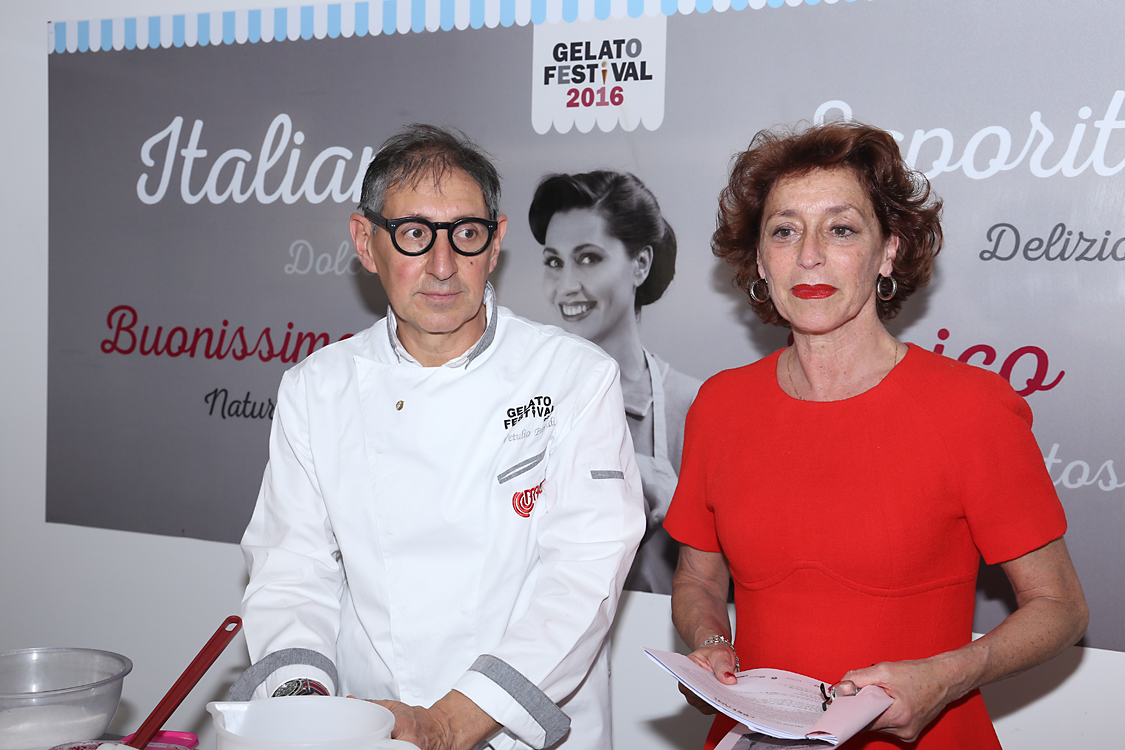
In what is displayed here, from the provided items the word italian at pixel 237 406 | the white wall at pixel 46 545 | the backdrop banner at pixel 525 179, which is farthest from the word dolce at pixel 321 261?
the white wall at pixel 46 545

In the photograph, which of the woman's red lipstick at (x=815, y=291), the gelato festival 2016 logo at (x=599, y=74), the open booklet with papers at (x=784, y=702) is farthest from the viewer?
the gelato festival 2016 logo at (x=599, y=74)

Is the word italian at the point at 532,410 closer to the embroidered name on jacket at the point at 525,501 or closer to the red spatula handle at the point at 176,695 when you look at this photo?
the embroidered name on jacket at the point at 525,501

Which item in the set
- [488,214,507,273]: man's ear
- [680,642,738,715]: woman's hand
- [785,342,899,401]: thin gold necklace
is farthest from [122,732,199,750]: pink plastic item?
[785,342,899,401]: thin gold necklace

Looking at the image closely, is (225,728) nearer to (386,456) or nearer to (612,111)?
(386,456)

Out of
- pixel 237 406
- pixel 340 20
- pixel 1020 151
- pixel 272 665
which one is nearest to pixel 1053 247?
pixel 1020 151

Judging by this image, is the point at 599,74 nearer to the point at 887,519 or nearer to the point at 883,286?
the point at 883,286

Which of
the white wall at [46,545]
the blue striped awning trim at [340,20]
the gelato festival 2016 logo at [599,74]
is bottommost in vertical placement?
the white wall at [46,545]

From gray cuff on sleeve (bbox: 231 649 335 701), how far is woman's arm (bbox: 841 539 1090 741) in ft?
2.29

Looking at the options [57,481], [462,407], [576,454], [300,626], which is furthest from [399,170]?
[57,481]

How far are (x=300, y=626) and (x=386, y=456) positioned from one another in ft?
0.90

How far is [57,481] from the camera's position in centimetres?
249

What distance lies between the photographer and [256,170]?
Answer: 2287 mm

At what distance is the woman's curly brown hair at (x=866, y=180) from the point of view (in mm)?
1338

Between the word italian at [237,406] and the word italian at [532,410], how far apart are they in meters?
1.10
